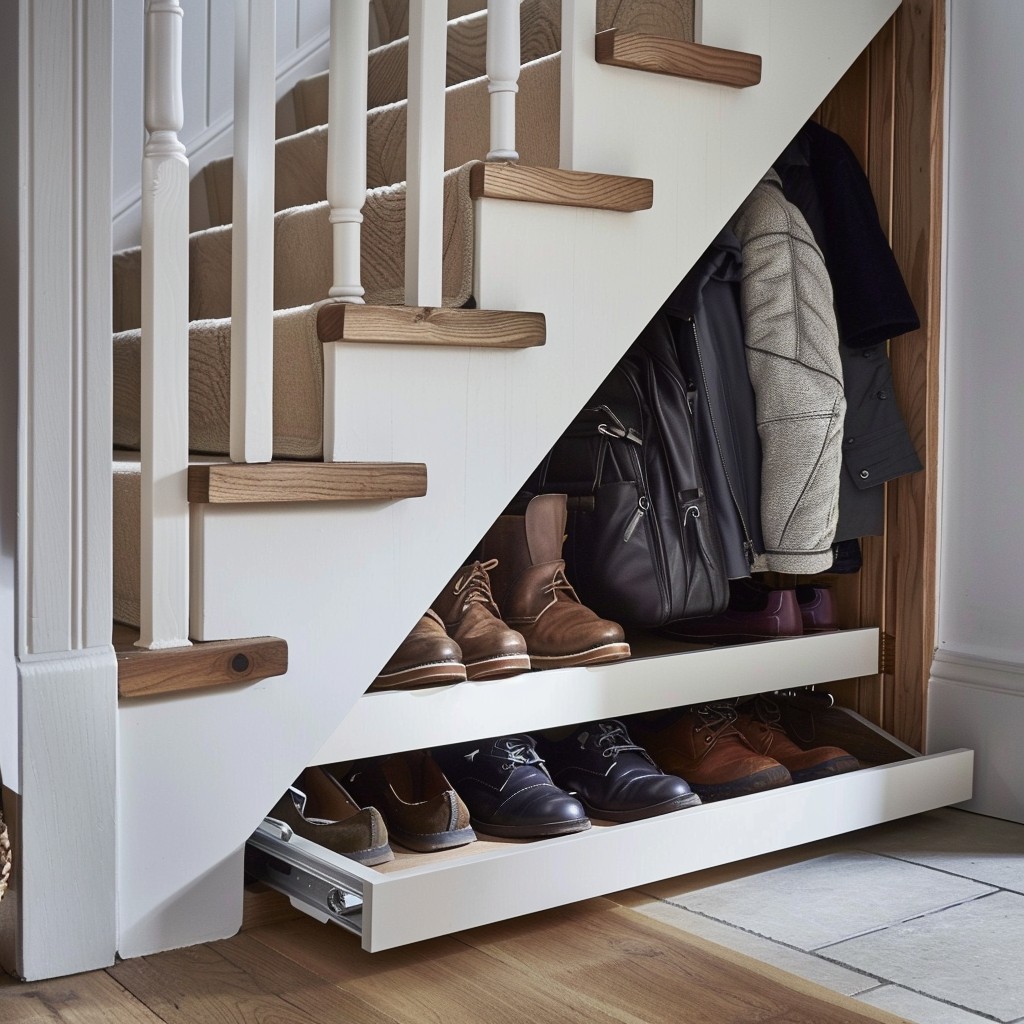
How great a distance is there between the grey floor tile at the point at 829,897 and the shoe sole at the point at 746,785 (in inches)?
4.1

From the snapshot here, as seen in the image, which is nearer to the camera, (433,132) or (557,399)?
(433,132)

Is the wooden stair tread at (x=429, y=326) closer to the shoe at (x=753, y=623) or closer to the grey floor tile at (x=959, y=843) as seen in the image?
the shoe at (x=753, y=623)

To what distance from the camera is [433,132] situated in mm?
1327

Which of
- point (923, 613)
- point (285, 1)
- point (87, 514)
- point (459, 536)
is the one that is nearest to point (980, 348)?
point (923, 613)

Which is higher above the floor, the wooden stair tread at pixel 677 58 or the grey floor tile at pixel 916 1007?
the wooden stair tread at pixel 677 58

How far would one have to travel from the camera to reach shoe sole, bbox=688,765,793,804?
5.17 ft

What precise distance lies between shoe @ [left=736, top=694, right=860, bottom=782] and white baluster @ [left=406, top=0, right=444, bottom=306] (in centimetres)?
81

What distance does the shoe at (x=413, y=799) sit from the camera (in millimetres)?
1361

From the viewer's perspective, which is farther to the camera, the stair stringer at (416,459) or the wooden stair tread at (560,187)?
the wooden stair tread at (560,187)

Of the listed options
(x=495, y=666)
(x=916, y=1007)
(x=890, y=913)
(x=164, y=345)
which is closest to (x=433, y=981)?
(x=495, y=666)

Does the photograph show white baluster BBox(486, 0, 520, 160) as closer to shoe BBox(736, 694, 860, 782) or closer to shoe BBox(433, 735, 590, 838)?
shoe BBox(433, 735, 590, 838)

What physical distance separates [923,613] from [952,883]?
18.1 inches

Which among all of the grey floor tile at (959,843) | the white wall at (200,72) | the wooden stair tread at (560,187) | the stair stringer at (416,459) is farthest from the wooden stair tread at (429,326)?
the white wall at (200,72)

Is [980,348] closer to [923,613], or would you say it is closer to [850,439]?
[850,439]
